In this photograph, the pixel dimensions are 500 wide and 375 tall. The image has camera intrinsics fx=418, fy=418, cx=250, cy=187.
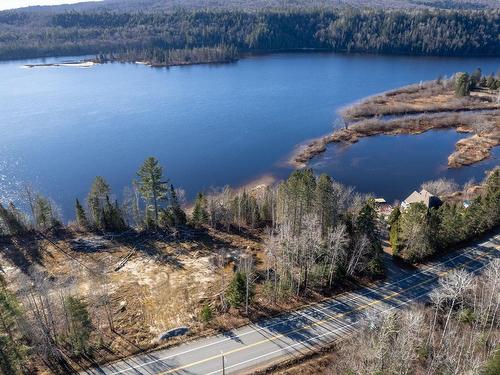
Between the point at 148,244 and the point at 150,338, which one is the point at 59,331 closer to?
the point at 150,338

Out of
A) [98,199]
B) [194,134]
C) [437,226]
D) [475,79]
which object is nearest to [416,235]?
[437,226]

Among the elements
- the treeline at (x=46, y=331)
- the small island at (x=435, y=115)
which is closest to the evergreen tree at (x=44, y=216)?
the treeline at (x=46, y=331)

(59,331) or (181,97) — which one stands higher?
(181,97)

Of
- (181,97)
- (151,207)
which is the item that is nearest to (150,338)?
(151,207)

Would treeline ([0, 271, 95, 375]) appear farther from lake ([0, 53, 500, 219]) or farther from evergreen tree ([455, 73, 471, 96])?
evergreen tree ([455, 73, 471, 96])

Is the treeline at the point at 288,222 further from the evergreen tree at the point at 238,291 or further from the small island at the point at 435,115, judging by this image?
the small island at the point at 435,115

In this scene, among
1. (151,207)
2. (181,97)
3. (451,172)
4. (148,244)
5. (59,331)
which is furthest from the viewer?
(181,97)

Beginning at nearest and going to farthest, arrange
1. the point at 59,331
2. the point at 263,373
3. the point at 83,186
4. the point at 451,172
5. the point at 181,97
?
the point at 263,373 → the point at 59,331 → the point at 83,186 → the point at 451,172 → the point at 181,97

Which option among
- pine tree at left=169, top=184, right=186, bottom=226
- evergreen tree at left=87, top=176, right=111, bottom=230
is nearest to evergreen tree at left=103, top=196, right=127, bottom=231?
evergreen tree at left=87, top=176, right=111, bottom=230

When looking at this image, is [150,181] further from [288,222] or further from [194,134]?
[194,134]
